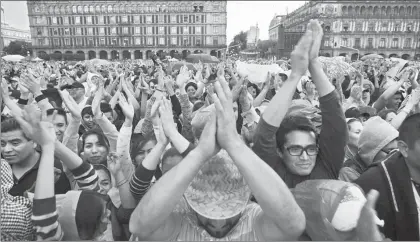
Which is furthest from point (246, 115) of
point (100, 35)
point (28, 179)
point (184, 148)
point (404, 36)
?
point (100, 35)

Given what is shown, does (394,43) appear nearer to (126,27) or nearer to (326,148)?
(126,27)

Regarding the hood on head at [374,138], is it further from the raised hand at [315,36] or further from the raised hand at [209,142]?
the raised hand at [209,142]

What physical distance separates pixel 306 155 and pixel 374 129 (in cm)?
104

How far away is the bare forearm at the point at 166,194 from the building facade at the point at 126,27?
229 feet

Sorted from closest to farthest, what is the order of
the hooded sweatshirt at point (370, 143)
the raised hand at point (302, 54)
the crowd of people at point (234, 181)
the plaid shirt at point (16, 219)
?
the crowd of people at point (234, 181)
the plaid shirt at point (16, 219)
the raised hand at point (302, 54)
the hooded sweatshirt at point (370, 143)

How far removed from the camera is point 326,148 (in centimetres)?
213

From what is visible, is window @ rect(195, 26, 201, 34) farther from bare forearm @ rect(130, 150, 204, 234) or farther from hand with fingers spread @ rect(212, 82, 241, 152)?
bare forearm @ rect(130, 150, 204, 234)

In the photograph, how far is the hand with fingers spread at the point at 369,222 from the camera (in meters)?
1.25

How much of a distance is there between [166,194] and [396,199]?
4.65ft

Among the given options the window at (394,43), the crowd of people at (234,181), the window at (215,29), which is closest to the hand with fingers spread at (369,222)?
the crowd of people at (234,181)

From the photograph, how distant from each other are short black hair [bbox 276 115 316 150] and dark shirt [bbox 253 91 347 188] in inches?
4.5

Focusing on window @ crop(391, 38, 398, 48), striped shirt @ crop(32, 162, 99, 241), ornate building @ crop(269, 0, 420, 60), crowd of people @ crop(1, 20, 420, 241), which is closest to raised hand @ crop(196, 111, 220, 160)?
crowd of people @ crop(1, 20, 420, 241)

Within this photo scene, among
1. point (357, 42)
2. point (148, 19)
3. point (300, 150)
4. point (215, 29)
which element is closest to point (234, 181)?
point (300, 150)

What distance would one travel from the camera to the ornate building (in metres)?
58.0
